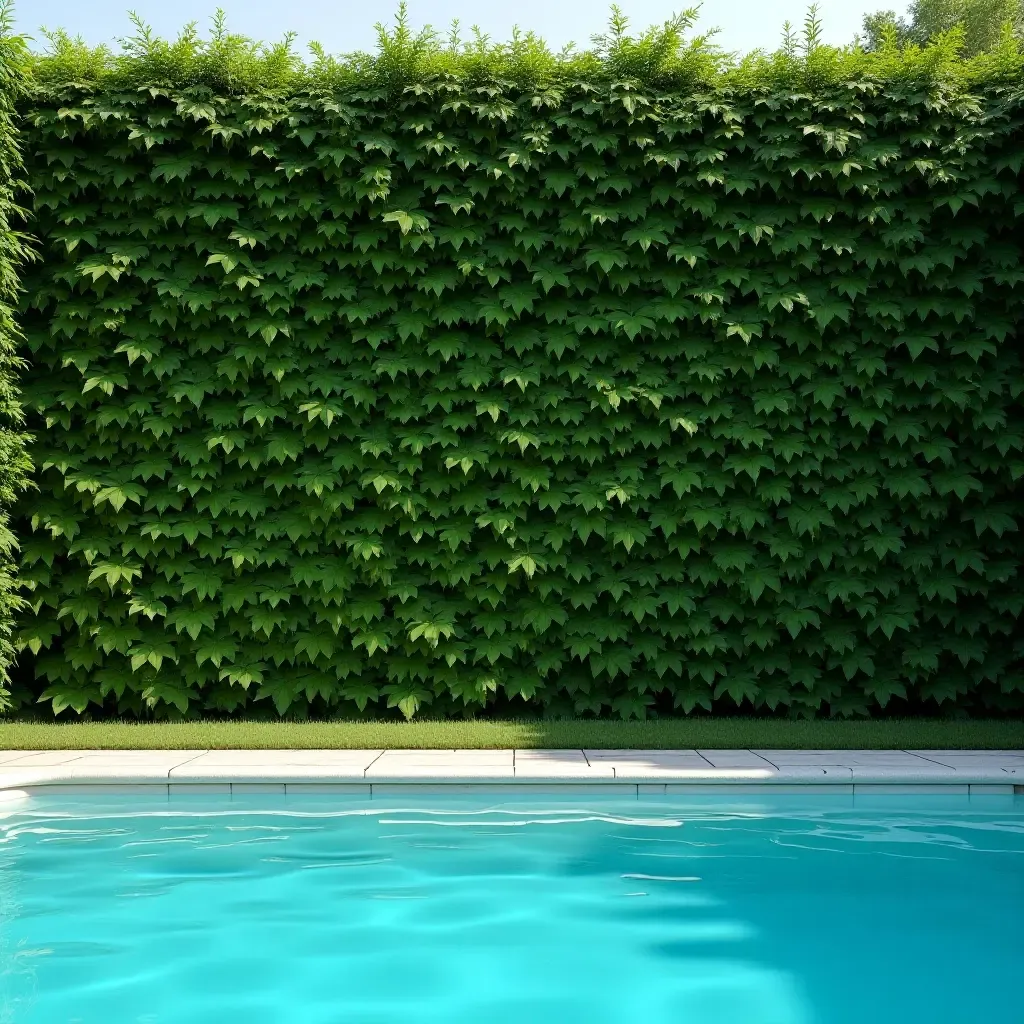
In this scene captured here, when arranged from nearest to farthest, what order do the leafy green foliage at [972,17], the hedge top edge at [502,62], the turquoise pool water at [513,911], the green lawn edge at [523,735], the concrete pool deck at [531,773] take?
the turquoise pool water at [513,911]
the concrete pool deck at [531,773]
the green lawn edge at [523,735]
the hedge top edge at [502,62]
the leafy green foliage at [972,17]

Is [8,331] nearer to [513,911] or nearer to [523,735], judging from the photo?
[523,735]

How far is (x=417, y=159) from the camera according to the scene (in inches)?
284

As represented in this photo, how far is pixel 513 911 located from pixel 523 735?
242cm

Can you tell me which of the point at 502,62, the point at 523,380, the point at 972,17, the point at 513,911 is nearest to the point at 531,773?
the point at 513,911

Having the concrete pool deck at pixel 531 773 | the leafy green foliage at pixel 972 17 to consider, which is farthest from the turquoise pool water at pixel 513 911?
the leafy green foliage at pixel 972 17

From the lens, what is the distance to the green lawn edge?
6363mm

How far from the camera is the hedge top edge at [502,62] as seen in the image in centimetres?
716

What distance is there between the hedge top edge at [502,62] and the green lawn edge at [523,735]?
4.67 metres

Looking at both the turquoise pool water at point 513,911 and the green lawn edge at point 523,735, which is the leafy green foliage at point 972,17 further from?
the turquoise pool water at point 513,911

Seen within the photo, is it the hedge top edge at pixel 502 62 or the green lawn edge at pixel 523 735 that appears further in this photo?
the hedge top edge at pixel 502 62

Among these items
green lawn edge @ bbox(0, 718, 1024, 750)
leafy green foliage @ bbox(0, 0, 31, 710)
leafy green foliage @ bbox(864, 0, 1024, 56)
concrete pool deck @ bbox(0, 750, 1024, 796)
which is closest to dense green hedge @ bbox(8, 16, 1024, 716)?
leafy green foliage @ bbox(0, 0, 31, 710)

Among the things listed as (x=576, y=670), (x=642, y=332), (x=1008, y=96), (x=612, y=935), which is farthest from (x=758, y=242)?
(x=612, y=935)

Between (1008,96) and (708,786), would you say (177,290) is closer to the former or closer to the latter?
(708,786)

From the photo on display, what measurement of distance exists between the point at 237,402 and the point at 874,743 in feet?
16.8
